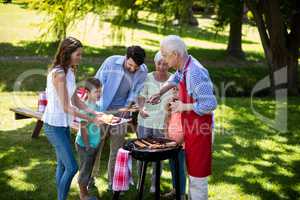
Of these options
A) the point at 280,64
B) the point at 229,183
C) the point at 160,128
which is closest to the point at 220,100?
the point at 280,64

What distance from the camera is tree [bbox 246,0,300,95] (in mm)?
13258

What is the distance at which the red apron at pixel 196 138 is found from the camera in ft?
15.4

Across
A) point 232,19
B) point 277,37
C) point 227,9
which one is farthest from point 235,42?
point 277,37

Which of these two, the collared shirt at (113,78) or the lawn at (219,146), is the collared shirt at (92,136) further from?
A: the lawn at (219,146)

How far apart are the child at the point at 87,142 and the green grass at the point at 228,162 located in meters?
0.59

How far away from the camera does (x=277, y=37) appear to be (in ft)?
44.0

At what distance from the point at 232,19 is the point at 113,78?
43.9 feet

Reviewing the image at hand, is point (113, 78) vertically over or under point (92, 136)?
over

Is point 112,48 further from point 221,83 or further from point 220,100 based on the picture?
point 220,100

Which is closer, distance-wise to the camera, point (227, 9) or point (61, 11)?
point (61, 11)

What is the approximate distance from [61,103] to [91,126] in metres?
0.76

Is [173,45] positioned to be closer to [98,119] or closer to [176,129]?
[176,129]

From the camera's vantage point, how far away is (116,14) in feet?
41.3

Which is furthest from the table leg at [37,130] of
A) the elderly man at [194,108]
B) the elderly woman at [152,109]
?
the elderly man at [194,108]
